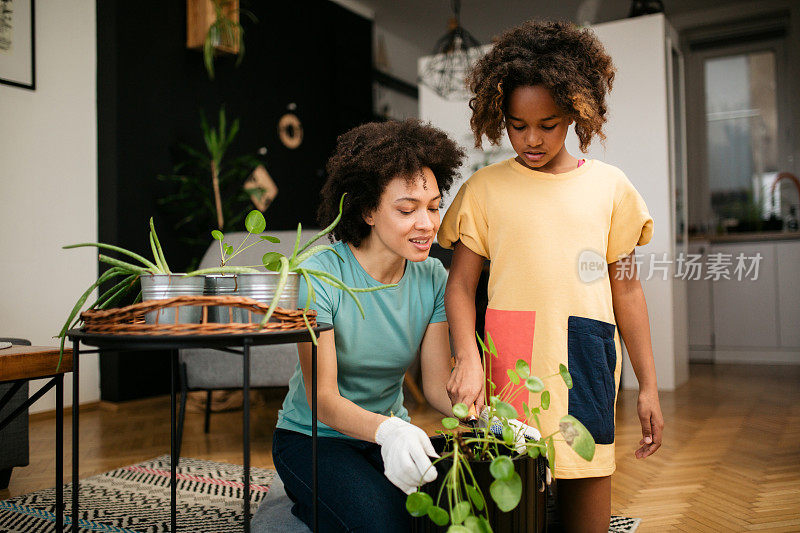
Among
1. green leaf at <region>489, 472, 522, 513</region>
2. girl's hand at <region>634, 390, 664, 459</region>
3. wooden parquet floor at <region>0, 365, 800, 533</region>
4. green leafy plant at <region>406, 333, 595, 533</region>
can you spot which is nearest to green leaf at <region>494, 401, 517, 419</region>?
green leafy plant at <region>406, 333, 595, 533</region>

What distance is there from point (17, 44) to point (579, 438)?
3.53 metres

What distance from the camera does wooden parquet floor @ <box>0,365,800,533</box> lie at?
1.96 meters

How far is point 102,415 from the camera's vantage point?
11.3ft

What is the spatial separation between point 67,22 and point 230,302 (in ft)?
11.0

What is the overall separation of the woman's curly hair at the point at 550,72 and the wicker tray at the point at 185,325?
59cm

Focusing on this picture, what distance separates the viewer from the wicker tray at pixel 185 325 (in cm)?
93

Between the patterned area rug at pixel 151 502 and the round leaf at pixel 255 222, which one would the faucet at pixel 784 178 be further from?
the round leaf at pixel 255 222

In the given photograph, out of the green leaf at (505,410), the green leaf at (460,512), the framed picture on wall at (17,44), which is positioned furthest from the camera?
the framed picture on wall at (17,44)

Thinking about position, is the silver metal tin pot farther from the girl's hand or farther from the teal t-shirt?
the girl's hand

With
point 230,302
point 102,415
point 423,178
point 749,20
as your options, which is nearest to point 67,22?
point 102,415

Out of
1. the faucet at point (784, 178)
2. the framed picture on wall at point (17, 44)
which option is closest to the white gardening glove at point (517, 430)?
the framed picture on wall at point (17, 44)

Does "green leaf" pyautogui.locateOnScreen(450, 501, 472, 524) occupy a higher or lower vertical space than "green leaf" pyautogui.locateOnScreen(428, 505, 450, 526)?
higher

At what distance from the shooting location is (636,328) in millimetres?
1369

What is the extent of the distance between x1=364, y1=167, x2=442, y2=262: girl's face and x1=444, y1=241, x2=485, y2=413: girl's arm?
3.7 inches
